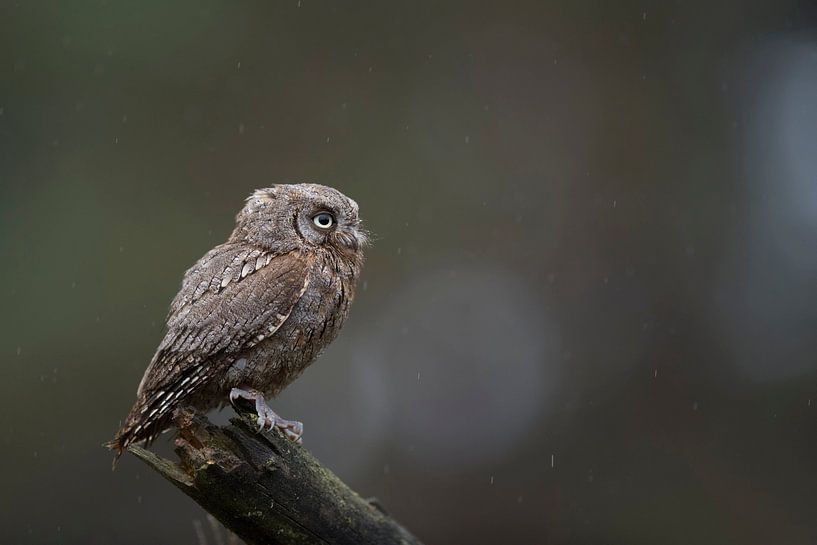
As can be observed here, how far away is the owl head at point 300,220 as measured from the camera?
8.90ft

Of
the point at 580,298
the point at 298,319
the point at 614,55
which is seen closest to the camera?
the point at 298,319

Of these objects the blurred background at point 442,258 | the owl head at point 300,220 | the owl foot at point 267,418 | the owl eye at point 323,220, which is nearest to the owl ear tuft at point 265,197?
the owl head at point 300,220

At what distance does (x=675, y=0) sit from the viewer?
22.3 feet

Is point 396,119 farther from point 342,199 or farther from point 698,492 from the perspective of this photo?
point 342,199

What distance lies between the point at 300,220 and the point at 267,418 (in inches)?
25.7

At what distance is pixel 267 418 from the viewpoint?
246cm

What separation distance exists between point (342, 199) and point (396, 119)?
4.15 meters

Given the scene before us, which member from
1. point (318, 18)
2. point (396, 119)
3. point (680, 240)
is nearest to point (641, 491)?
point (680, 240)

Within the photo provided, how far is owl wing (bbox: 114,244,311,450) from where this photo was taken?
249cm

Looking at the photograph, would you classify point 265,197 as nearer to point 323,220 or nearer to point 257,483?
point 323,220

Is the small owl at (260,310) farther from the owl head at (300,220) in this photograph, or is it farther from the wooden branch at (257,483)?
the wooden branch at (257,483)

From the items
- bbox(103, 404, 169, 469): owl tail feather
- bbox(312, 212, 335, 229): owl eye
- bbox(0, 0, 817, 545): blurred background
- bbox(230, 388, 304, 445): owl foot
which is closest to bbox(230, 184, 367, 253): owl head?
bbox(312, 212, 335, 229): owl eye

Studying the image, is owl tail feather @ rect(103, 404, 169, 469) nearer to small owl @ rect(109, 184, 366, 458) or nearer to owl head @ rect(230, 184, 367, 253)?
small owl @ rect(109, 184, 366, 458)

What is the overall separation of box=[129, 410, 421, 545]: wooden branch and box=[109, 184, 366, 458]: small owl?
0.15 metres
